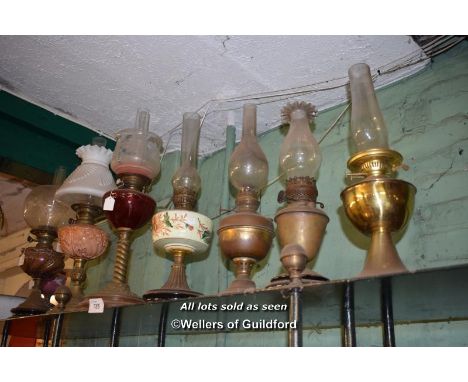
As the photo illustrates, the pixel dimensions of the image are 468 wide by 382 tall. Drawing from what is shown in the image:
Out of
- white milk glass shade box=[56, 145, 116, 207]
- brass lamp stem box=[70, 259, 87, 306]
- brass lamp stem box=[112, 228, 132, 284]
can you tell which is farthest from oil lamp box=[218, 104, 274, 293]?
brass lamp stem box=[70, 259, 87, 306]

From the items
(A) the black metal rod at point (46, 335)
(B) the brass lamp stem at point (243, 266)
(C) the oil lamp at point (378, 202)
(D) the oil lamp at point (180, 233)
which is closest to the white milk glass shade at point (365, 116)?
(C) the oil lamp at point (378, 202)

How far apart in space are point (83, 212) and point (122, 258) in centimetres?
27

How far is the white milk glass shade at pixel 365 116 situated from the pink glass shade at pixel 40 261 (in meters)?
1.14

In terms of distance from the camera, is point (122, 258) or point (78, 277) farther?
point (78, 277)

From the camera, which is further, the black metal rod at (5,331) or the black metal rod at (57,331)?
the black metal rod at (5,331)

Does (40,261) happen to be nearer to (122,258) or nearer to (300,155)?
(122,258)

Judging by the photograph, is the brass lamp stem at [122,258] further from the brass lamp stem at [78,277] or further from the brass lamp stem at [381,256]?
the brass lamp stem at [381,256]

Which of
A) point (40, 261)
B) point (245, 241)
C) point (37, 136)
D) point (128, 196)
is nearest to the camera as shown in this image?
point (245, 241)

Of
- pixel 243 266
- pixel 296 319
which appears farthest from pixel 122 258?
pixel 296 319

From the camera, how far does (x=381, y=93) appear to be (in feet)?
4.49

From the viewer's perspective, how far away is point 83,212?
60.6 inches

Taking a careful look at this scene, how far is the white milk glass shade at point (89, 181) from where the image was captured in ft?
4.90
